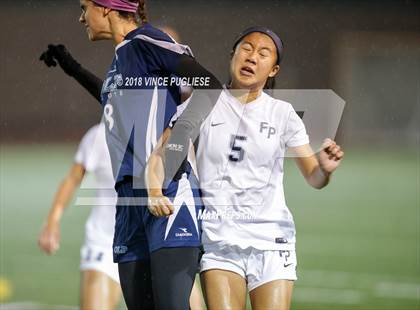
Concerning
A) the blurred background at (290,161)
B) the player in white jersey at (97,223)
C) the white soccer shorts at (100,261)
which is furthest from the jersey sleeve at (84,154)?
the blurred background at (290,161)

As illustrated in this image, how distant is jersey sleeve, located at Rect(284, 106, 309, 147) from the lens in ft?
12.9

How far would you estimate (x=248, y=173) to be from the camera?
3.94m

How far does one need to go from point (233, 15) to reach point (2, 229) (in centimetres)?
283

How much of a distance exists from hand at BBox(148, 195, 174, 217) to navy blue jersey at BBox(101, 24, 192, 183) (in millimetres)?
223

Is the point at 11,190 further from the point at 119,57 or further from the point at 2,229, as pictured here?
the point at 119,57

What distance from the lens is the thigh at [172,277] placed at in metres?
3.50

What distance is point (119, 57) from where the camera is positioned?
373cm

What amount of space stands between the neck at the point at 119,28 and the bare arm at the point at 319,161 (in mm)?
732

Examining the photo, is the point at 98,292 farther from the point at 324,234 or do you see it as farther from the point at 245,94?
the point at 324,234

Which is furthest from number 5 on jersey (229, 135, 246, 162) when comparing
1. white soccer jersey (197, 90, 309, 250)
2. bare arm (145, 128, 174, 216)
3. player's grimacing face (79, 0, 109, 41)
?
player's grimacing face (79, 0, 109, 41)

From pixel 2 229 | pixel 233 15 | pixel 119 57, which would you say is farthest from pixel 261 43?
pixel 2 229

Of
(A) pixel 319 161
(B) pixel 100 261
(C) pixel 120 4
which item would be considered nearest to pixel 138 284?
(A) pixel 319 161

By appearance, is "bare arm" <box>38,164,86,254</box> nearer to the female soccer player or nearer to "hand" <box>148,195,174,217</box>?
the female soccer player

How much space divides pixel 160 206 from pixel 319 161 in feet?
2.06
